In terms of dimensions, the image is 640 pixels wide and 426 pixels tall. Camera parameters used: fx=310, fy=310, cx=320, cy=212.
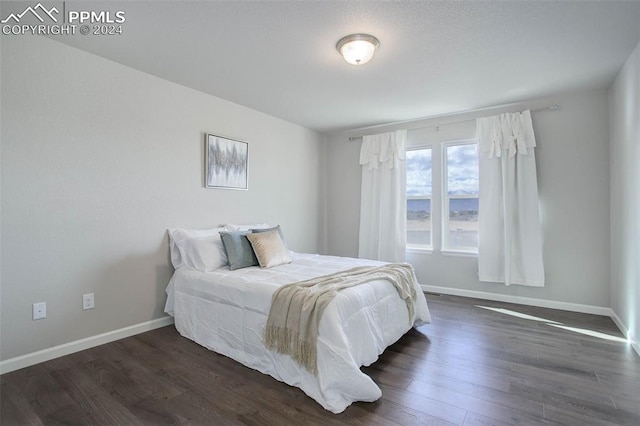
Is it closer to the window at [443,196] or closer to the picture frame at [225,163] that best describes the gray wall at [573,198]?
the window at [443,196]

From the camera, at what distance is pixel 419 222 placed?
4.57m

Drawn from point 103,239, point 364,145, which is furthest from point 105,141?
point 364,145

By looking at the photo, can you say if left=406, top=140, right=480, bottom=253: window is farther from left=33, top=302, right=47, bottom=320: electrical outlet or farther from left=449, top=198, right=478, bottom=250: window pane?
left=33, top=302, right=47, bottom=320: electrical outlet

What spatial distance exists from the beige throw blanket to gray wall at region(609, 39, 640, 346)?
2.15 metres

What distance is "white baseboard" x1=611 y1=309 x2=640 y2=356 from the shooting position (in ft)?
8.25

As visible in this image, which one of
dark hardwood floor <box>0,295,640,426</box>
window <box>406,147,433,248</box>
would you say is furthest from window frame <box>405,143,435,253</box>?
dark hardwood floor <box>0,295,640,426</box>

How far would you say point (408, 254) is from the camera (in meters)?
4.56

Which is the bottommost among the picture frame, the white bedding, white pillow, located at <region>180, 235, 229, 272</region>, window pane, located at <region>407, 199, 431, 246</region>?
the white bedding

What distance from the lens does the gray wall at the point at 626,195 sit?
8.34 ft

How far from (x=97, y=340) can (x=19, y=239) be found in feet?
3.33

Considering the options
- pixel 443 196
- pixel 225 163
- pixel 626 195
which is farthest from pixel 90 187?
pixel 626 195

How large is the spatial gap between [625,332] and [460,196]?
6.97 ft

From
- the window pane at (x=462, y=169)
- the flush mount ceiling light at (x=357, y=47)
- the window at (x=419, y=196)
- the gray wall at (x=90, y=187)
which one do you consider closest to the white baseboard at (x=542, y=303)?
the window at (x=419, y=196)

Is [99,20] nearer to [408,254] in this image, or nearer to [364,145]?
[364,145]
